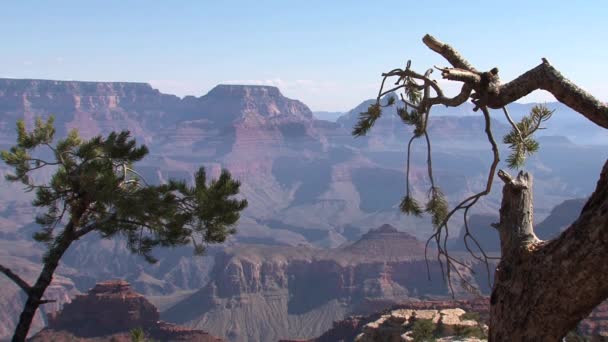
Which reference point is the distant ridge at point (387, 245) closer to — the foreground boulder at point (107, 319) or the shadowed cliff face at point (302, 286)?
the shadowed cliff face at point (302, 286)

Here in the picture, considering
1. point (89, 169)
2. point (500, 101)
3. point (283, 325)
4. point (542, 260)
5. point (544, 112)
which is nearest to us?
point (542, 260)

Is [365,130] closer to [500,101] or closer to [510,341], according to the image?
[500,101]

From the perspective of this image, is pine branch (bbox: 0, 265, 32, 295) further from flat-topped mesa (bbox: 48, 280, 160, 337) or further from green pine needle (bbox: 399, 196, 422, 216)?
flat-topped mesa (bbox: 48, 280, 160, 337)

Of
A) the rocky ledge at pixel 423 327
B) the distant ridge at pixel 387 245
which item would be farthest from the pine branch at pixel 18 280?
the distant ridge at pixel 387 245

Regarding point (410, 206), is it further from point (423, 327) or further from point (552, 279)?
point (423, 327)

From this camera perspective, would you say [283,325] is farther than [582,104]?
Yes

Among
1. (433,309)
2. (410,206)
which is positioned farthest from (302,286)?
(410,206)

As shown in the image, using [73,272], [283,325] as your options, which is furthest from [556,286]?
[73,272]
